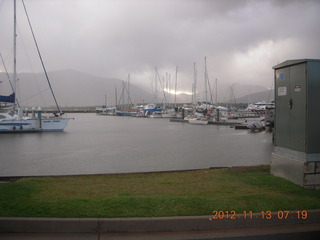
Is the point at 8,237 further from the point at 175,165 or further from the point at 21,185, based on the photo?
the point at 175,165

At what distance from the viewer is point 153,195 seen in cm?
708

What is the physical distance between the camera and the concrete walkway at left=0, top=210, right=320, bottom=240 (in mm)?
5230

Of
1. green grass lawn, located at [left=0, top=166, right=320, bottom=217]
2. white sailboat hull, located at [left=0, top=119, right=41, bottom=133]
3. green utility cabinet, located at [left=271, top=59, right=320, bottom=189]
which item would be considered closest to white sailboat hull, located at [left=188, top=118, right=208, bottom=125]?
white sailboat hull, located at [left=0, top=119, right=41, bottom=133]

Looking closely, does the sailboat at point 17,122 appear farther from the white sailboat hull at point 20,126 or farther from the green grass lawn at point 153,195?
the green grass lawn at point 153,195

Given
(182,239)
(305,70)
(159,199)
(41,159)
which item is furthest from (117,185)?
(41,159)

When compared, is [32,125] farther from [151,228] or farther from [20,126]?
[151,228]

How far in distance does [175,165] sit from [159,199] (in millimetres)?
8523

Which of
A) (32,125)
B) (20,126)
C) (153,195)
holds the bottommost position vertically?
(153,195)

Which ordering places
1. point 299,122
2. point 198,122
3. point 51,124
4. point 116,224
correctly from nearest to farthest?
point 116,224 < point 299,122 < point 51,124 < point 198,122

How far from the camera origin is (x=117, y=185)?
8367mm
